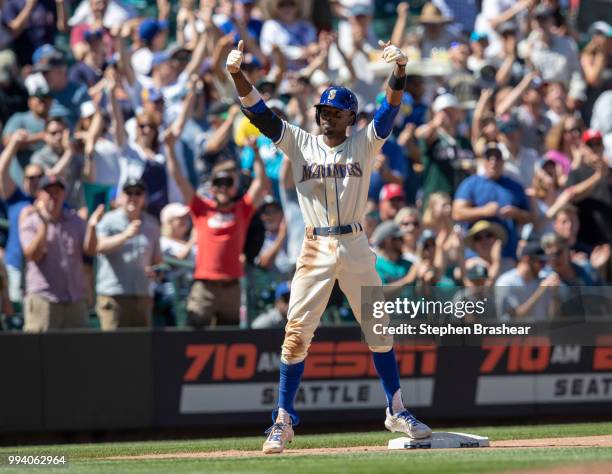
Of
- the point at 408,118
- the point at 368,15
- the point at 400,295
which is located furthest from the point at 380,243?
the point at 368,15

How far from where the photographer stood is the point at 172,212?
12742 mm

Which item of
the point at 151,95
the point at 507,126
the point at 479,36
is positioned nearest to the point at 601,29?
the point at 479,36

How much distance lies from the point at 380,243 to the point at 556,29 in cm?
634

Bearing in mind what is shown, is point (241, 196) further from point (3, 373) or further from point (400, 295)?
point (3, 373)

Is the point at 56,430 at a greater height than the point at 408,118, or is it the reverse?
the point at 408,118

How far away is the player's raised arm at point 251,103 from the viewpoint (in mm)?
8766

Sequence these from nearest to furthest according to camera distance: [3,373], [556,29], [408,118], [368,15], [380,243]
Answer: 1. [3,373]
2. [380,243]
3. [408,118]
4. [368,15]
5. [556,29]

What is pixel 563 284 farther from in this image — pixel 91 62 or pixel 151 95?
pixel 91 62

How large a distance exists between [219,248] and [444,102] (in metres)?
3.95

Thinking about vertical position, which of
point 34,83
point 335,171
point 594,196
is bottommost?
point 335,171

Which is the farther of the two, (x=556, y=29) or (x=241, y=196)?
(x=556, y=29)

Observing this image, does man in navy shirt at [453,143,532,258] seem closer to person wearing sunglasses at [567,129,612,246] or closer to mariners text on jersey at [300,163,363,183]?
person wearing sunglasses at [567,129,612,246]

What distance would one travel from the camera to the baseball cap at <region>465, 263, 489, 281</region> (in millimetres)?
12695

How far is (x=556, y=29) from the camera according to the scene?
17.6 meters
